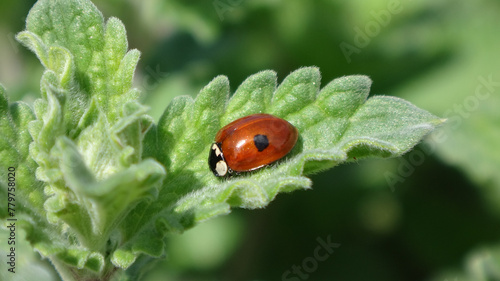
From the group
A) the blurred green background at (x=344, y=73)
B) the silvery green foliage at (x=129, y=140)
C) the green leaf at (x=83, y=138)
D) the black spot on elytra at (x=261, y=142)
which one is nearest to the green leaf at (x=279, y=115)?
the silvery green foliage at (x=129, y=140)

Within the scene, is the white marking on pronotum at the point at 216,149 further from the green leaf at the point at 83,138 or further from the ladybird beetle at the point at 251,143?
the green leaf at the point at 83,138

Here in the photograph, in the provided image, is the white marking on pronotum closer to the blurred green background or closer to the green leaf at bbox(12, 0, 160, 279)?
the green leaf at bbox(12, 0, 160, 279)

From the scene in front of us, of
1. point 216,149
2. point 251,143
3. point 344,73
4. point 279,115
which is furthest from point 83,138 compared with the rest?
point 344,73

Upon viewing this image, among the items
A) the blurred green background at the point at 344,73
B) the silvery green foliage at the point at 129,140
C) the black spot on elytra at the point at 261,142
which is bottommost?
the blurred green background at the point at 344,73

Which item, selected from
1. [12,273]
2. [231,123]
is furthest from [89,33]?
[12,273]

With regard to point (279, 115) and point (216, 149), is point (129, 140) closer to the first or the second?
point (216, 149)

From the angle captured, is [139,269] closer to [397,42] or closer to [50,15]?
[50,15]
